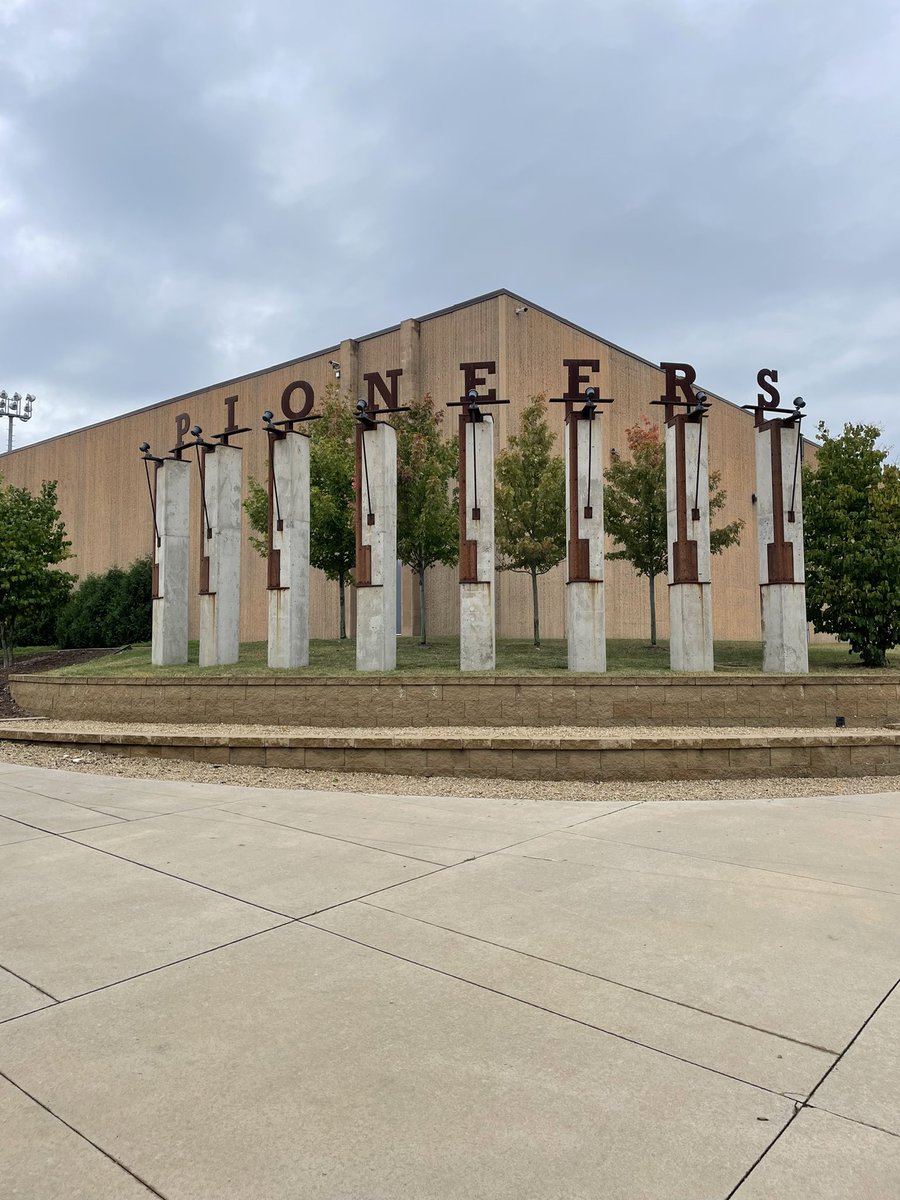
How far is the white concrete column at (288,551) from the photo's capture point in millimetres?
15453

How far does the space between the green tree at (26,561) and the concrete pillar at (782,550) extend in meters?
20.2

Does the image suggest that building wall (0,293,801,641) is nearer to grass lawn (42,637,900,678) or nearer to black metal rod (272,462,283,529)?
grass lawn (42,637,900,678)

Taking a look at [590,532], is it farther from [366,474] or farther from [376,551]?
[366,474]

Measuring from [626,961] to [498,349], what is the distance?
83.1 ft

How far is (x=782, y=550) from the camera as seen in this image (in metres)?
14.4

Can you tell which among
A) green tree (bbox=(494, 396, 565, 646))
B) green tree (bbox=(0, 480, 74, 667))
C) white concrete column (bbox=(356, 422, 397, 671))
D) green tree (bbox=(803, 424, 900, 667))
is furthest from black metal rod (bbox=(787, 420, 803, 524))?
green tree (bbox=(0, 480, 74, 667))

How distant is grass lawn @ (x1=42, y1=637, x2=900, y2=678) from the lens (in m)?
Result: 14.5

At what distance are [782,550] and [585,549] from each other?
3527mm

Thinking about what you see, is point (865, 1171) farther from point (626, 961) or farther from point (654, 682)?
point (654, 682)

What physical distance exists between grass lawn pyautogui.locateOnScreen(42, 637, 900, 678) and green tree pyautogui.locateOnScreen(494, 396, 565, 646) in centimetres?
237

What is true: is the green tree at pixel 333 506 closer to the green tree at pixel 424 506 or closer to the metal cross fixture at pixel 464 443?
the green tree at pixel 424 506

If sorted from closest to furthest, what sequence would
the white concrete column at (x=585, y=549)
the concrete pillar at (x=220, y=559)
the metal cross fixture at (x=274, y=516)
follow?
the white concrete column at (x=585, y=549), the metal cross fixture at (x=274, y=516), the concrete pillar at (x=220, y=559)

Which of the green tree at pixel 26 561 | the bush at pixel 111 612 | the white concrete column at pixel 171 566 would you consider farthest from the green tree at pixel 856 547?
the bush at pixel 111 612

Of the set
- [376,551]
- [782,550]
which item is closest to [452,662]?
[376,551]
